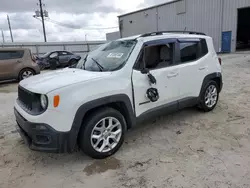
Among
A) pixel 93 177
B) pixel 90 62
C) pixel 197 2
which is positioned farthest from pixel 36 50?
pixel 93 177

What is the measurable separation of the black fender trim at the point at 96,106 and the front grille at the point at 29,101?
0.51 m

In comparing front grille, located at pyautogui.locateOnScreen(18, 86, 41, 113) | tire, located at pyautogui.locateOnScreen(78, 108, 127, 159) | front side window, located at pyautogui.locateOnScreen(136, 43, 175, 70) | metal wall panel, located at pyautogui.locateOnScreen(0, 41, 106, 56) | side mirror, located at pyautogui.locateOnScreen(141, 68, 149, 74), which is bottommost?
tire, located at pyautogui.locateOnScreen(78, 108, 127, 159)

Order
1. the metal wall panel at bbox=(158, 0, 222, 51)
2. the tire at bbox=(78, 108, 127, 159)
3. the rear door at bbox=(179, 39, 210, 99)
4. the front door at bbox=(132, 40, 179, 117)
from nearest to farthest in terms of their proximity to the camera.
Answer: the tire at bbox=(78, 108, 127, 159), the front door at bbox=(132, 40, 179, 117), the rear door at bbox=(179, 39, 210, 99), the metal wall panel at bbox=(158, 0, 222, 51)

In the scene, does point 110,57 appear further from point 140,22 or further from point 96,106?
point 140,22

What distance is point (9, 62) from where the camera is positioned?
919 centimetres

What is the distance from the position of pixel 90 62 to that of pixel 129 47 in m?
0.75

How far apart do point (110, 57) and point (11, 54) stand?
7.70 meters

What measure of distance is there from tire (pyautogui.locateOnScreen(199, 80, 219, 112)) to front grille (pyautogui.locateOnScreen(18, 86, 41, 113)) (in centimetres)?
310

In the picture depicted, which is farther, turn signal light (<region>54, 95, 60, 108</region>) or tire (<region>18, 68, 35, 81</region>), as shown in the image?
tire (<region>18, 68, 35, 81</region>)

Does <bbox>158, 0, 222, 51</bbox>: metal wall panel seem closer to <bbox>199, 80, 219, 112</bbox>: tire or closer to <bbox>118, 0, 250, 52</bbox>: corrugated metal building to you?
<bbox>118, 0, 250, 52</bbox>: corrugated metal building

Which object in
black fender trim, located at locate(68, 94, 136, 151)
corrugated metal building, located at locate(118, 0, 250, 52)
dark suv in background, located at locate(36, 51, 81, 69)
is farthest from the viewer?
corrugated metal building, located at locate(118, 0, 250, 52)

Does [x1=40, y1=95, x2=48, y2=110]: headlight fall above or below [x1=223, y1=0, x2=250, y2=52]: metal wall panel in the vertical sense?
below

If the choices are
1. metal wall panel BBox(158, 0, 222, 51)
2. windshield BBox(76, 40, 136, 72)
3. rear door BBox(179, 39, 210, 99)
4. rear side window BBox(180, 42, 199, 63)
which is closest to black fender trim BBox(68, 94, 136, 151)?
windshield BBox(76, 40, 136, 72)

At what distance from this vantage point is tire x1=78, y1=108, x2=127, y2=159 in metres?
2.74
